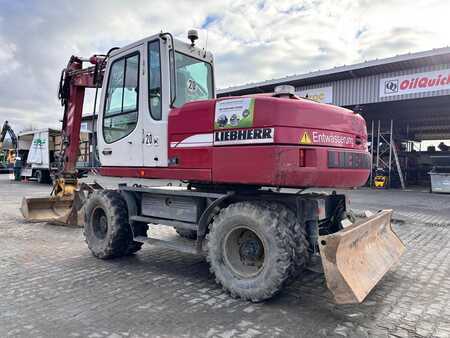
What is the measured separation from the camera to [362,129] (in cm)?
468

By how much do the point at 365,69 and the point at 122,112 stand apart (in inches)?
543

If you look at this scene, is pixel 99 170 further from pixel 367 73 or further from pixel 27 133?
pixel 27 133

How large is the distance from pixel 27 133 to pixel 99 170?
2142 centimetres

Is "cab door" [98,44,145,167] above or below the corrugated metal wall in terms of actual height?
below

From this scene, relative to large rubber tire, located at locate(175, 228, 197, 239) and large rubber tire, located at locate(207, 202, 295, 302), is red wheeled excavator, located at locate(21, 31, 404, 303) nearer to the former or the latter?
large rubber tire, located at locate(207, 202, 295, 302)

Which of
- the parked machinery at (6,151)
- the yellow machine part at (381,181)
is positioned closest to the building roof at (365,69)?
the yellow machine part at (381,181)

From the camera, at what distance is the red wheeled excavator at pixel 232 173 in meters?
3.79

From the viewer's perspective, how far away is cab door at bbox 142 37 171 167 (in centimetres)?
480

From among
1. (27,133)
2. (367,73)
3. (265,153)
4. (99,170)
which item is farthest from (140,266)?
(27,133)

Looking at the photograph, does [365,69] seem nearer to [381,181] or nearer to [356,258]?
[381,181]

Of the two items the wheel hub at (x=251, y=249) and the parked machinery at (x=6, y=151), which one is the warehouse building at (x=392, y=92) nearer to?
the wheel hub at (x=251, y=249)

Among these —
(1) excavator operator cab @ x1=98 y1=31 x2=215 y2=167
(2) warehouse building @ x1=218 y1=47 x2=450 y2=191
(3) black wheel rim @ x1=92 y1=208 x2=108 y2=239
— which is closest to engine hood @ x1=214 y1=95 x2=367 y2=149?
(1) excavator operator cab @ x1=98 y1=31 x2=215 y2=167

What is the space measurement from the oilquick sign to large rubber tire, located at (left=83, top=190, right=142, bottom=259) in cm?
1407

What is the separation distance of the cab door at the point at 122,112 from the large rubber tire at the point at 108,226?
0.59 meters
